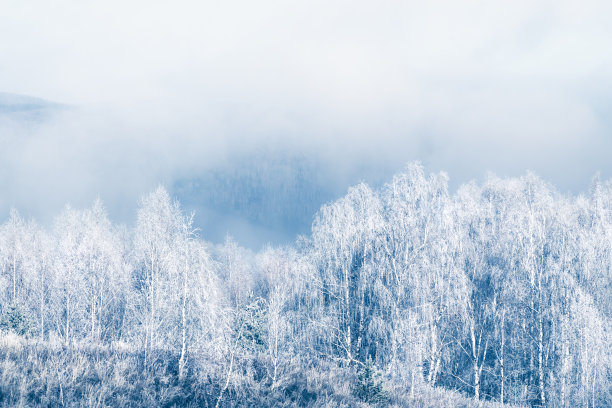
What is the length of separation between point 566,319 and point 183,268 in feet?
50.5

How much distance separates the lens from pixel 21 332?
728 inches

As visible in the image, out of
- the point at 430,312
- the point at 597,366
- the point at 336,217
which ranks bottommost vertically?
the point at 597,366

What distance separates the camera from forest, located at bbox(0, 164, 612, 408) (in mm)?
12367

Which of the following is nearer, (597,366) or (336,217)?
(597,366)

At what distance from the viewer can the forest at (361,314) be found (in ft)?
40.6

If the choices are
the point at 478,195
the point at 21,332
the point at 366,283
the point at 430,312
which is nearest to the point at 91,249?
the point at 21,332

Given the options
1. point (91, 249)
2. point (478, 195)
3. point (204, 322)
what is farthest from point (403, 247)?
point (91, 249)

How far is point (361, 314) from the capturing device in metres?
20.8

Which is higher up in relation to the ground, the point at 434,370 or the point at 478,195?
the point at 478,195

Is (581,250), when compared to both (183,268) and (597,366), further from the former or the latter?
(183,268)

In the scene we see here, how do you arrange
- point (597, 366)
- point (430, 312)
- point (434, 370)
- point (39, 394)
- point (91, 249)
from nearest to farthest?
point (39, 394) < point (597, 366) < point (430, 312) < point (434, 370) < point (91, 249)

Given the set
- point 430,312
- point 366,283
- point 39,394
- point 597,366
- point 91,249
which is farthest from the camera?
point 91,249

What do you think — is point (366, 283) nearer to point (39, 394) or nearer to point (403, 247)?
point (403, 247)

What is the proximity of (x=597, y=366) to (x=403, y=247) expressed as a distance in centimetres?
872
